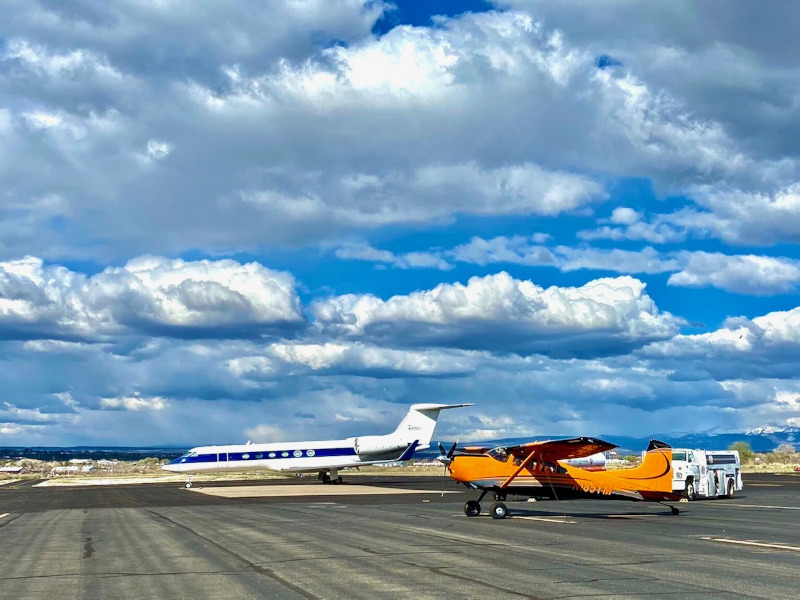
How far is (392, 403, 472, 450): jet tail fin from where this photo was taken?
3317 inches

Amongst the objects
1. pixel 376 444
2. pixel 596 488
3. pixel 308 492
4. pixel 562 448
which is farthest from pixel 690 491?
pixel 376 444

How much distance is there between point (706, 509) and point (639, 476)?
19.9 feet

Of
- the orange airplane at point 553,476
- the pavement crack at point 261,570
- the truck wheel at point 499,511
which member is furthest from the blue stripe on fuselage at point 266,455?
the pavement crack at point 261,570

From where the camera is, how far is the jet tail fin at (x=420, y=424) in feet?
276

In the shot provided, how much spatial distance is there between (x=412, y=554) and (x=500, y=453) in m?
12.3

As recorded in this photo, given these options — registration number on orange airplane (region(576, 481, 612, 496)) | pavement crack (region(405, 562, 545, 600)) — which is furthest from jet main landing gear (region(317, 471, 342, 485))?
pavement crack (region(405, 562, 545, 600))

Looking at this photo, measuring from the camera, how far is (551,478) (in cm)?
3080

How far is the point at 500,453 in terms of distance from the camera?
102 ft

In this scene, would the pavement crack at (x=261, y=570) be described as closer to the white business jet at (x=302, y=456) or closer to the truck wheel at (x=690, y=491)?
the truck wheel at (x=690, y=491)

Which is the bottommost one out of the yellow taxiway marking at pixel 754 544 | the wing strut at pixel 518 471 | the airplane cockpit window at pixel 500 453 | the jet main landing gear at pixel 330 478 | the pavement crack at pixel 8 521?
the jet main landing gear at pixel 330 478

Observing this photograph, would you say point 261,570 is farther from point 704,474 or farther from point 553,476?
point 704,474

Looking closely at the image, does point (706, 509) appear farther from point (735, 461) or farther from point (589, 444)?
point (735, 461)

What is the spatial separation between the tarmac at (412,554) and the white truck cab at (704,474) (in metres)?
6.58

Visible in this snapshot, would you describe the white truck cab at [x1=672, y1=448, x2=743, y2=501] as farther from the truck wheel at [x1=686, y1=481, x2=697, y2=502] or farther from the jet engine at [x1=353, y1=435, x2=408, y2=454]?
the jet engine at [x1=353, y1=435, x2=408, y2=454]
